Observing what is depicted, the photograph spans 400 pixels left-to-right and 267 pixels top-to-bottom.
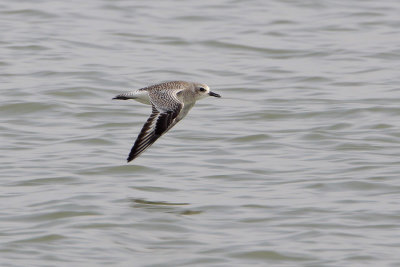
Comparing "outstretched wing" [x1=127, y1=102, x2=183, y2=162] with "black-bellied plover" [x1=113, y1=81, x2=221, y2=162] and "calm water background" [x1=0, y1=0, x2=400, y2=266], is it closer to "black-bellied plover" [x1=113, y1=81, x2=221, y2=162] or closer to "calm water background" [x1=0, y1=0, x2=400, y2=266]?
"black-bellied plover" [x1=113, y1=81, x2=221, y2=162]

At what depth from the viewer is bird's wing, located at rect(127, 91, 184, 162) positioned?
10555 millimetres

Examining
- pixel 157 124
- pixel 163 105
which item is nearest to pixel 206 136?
pixel 163 105

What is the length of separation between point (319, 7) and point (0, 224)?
12892 mm

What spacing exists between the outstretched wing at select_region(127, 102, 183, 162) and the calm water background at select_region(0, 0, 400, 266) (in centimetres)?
48

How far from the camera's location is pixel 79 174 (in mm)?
11328

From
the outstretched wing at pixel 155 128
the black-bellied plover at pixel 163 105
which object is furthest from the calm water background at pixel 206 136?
the black-bellied plover at pixel 163 105

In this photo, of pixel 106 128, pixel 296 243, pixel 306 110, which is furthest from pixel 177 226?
pixel 306 110

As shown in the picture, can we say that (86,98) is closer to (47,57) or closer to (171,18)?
(47,57)

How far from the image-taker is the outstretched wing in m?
10.5

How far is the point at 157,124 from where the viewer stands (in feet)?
34.8

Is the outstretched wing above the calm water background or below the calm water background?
above

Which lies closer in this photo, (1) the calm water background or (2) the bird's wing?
(1) the calm water background

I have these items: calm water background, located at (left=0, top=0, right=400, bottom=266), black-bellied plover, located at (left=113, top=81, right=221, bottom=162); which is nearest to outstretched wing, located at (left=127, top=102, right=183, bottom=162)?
black-bellied plover, located at (left=113, top=81, right=221, bottom=162)

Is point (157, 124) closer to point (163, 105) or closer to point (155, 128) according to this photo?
point (155, 128)
